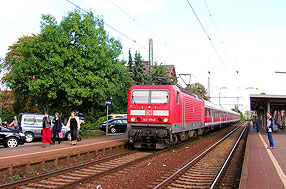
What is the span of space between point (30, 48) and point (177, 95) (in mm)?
9746

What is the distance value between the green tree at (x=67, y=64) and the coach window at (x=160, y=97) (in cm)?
566

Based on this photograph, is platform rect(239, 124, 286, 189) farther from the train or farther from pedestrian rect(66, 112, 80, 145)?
pedestrian rect(66, 112, 80, 145)

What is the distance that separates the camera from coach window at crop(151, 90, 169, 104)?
14.0m

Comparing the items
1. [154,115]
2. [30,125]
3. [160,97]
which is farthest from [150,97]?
[30,125]

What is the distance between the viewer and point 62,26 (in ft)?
63.5

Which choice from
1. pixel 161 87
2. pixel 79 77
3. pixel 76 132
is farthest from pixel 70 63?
pixel 161 87

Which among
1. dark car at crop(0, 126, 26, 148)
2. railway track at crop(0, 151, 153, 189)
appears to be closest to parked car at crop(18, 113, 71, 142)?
dark car at crop(0, 126, 26, 148)

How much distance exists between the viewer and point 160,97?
46.3ft

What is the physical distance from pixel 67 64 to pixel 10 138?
612cm

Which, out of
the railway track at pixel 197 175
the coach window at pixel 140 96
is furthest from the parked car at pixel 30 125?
the railway track at pixel 197 175

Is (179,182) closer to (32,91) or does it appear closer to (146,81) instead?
(32,91)

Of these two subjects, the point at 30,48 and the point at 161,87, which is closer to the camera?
the point at 161,87

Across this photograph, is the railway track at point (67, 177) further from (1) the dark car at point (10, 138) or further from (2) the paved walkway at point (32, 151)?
(1) the dark car at point (10, 138)

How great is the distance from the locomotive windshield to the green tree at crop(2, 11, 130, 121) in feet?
15.9
